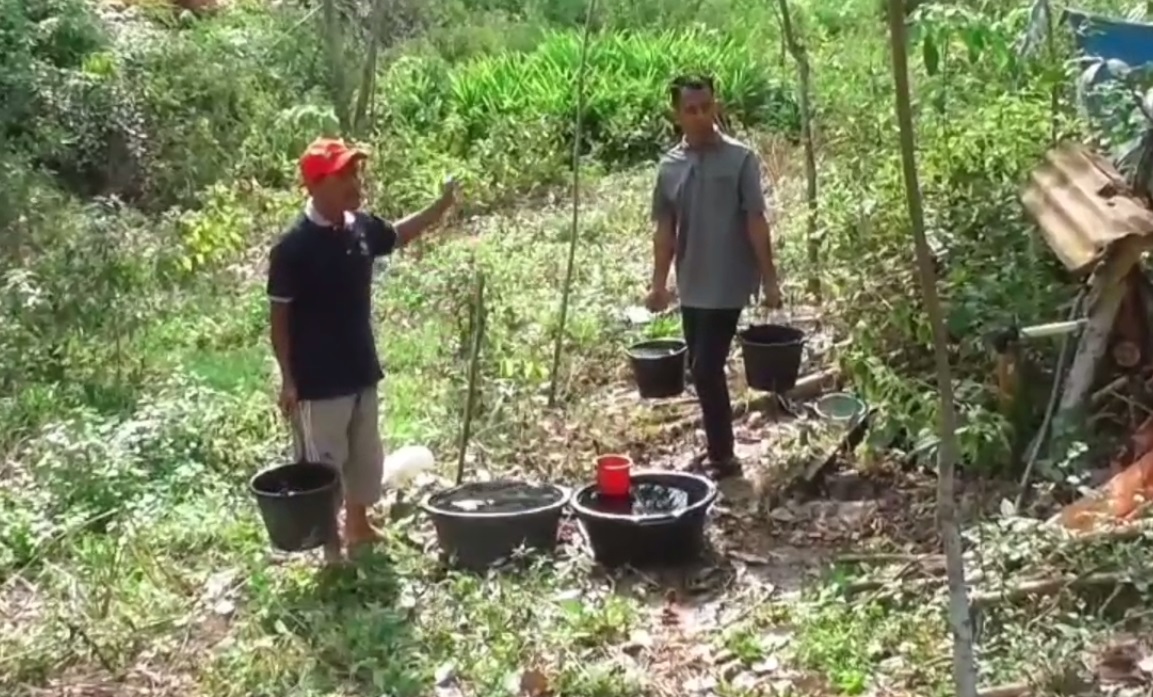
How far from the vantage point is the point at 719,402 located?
6.00 meters

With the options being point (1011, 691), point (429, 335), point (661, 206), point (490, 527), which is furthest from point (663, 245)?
point (1011, 691)

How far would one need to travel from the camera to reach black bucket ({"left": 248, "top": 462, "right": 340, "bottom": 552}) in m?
5.03

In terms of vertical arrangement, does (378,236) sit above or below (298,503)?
above

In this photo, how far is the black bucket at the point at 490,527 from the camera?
528 centimetres

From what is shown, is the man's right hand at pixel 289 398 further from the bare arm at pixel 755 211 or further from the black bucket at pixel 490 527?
the bare arm at pixel 755 211

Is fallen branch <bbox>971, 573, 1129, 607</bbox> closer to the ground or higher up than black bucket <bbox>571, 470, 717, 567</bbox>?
higher up

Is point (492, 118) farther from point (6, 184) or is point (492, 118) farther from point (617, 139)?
point (6, 184)

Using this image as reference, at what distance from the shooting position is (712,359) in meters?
5.98

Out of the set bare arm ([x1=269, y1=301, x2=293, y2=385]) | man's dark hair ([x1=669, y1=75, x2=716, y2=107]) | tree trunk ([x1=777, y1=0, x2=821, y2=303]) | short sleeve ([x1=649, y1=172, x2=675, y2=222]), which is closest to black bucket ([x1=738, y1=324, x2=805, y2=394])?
short sleeve ([x1=649, y1=172, x2=675, y2=222])

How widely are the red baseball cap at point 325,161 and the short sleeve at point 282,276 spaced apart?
235 mm

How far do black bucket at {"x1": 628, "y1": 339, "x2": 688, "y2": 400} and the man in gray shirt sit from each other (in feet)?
2.06

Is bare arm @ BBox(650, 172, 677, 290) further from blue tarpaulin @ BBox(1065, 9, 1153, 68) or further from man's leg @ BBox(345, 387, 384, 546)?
blue tarpaulin @ BBox(1065, 9, 1153, 68)

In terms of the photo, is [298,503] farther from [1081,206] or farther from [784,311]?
[784,311]

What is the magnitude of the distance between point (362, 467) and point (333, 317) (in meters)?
0.56
